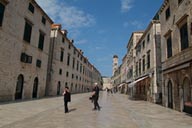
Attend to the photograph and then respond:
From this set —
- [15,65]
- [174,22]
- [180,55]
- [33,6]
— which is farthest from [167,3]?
[15,65]

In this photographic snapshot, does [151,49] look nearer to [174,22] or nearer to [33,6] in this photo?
[174,22]

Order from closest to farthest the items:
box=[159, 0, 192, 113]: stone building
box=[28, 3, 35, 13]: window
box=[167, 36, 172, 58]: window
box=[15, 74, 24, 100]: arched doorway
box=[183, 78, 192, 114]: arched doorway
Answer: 1. box=[183, 78, 192, 114]: arched doorway
2. box=[159, 0, 192, 113]: stone building
3. box=[167, 36, 172, 58]: window
4. box=[15, 74, 24, 100]: arched doorway
5. box=[28, 3, 35, 13]: window

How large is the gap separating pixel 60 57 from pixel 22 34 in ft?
39.8

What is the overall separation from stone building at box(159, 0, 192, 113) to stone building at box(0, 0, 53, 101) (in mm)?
13868

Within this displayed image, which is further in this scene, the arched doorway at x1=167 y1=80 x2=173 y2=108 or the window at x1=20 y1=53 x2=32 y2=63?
the window at x1=20 y1=53 x2=32 y2=63

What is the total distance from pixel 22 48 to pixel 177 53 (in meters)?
14.3

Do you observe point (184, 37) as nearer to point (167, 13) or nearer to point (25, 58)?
point (167, 13)

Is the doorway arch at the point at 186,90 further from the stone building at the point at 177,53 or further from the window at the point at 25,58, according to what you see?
the window at the point at 25,58

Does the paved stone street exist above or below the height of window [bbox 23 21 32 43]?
below

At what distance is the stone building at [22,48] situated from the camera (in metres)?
13.8

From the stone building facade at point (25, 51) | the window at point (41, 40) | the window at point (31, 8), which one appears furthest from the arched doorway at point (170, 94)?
the window at point (31, 8)

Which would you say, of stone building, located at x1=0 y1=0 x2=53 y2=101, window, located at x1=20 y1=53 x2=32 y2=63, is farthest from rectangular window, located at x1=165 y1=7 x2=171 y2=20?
window, located at x1=20 y1=53 x2=32 y2=63

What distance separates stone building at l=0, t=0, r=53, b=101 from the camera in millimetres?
13763

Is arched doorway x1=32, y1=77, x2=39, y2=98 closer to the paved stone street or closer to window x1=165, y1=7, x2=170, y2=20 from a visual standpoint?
the paved stone street
